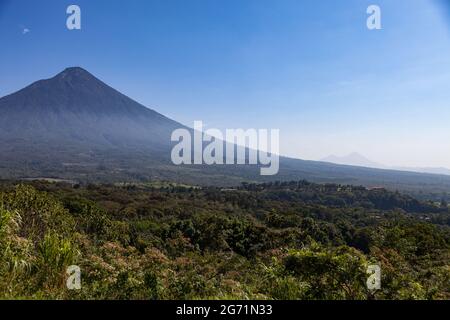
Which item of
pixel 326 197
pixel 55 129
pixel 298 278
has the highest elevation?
pixel 55 129

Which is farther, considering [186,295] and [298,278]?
[298,278]

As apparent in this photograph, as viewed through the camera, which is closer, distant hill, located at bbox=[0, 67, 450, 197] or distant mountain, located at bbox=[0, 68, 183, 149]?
distant hill, located at bbox=[0, 67, 450, 197]

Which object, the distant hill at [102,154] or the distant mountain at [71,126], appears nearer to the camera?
the distant hill at [102,154]

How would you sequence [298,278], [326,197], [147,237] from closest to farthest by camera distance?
1. [298,278]
2. [147,237]
3. [326,197]

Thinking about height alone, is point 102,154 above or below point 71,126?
below

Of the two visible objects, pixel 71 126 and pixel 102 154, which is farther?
pixel 71 126

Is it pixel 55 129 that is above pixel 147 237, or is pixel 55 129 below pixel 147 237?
above
